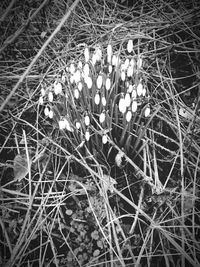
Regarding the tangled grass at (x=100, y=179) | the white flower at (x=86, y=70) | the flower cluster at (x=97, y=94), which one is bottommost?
the tangled grass at (x=100, y=179)

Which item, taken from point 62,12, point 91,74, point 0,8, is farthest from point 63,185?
point 0,8

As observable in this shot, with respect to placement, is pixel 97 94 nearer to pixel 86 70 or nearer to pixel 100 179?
pixel 86 70

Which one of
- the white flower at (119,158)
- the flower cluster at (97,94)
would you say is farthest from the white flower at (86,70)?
the white flower at (119,158)

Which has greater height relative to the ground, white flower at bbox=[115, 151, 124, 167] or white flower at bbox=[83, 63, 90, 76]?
white flower at bbox=[83, 63, 90, 76]

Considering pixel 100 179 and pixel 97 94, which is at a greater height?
pixel 97 94

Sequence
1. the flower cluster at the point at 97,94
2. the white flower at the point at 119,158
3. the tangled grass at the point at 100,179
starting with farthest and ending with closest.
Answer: the white flower at the point at 119,158 < the flower cluster at the point at 97,94 < the tangled grass at the point at 100,179

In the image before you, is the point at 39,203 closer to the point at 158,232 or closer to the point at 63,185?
the point at 63,185

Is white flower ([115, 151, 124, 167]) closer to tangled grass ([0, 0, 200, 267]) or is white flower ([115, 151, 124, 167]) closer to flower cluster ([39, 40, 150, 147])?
tangled grass ([0, 0, 200, 267])

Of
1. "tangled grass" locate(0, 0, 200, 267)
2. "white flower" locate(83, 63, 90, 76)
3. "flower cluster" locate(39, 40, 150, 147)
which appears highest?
"white flower" locate(83, 63, 90, 76)

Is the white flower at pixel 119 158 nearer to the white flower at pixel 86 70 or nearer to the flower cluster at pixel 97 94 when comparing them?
the flower cluster at pixel 97 94

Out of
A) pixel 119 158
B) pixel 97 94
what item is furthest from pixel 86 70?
pixel 119 158

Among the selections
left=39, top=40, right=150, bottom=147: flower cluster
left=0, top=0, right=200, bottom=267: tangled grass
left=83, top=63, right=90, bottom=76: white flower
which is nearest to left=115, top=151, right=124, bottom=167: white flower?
left=0, top=0, right=200, bottom=267: tangled grass
